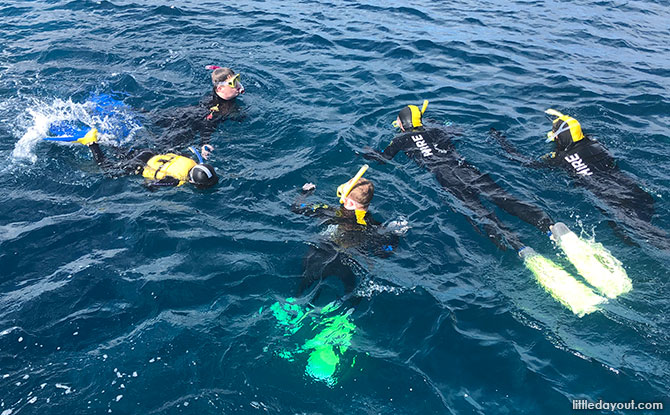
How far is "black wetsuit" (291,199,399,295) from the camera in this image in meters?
5.60

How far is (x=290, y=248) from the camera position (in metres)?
6.06

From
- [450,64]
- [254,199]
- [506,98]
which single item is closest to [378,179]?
[254,199]

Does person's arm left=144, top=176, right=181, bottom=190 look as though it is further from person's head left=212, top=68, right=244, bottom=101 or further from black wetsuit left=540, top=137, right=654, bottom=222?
black wetsuit left=540, top=137, right=654, bottom=222

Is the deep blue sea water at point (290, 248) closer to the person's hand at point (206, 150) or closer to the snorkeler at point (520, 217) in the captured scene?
the snorkeler at point (520, 217)

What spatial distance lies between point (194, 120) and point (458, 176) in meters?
5.23

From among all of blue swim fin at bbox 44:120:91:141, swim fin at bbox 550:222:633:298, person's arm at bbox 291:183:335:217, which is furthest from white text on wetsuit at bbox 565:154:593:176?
blue swim fin at bbox 44:120:91:141

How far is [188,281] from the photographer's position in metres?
5.44

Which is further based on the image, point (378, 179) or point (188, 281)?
point (378, 179)

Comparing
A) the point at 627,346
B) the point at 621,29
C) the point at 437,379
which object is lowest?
the point at 437,379

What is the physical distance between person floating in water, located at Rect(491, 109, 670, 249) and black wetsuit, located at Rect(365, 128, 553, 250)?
43.1 inches

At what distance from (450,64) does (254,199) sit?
8323mm

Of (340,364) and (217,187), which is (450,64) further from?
(340,364)

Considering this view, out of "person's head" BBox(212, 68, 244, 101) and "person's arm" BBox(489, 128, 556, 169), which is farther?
"person's head" BBox(212, 68, 244, 101)

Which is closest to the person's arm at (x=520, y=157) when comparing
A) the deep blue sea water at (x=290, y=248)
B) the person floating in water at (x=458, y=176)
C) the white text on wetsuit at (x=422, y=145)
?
the deep blue sea water at (x=290, y=248)
